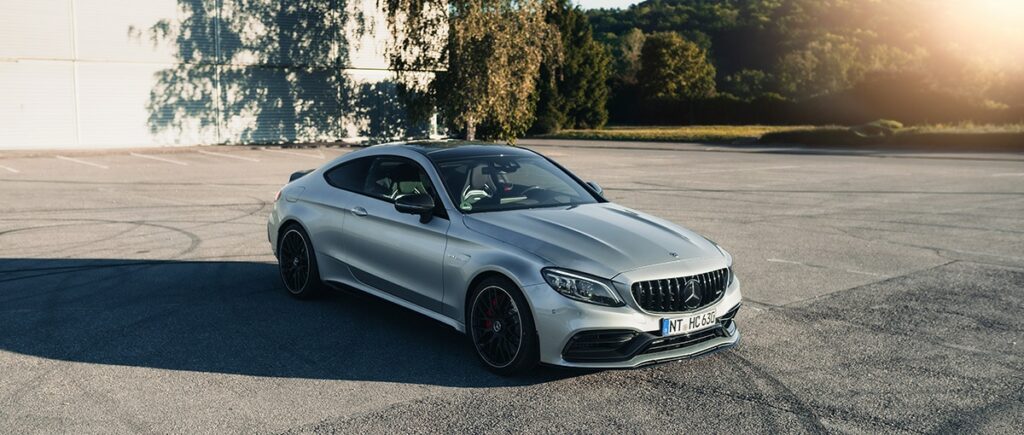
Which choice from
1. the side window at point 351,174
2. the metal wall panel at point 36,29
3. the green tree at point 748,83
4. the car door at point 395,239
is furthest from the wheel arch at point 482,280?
the green tree at point 748,83

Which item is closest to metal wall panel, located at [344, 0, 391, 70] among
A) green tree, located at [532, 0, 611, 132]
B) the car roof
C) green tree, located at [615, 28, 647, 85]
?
green tree, located at [532, 0, 611, 132]

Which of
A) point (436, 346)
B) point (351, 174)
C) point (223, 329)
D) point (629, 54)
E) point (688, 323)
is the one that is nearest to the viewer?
point (688, 323)

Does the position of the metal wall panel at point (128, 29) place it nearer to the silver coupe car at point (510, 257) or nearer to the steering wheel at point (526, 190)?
the silver coupe car at point (510, 257)

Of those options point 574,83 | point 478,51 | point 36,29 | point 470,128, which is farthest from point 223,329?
point 574,83

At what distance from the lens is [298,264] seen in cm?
812

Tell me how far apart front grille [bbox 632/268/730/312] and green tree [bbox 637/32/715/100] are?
2725 inches

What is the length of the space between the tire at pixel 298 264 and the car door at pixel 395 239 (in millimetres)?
558

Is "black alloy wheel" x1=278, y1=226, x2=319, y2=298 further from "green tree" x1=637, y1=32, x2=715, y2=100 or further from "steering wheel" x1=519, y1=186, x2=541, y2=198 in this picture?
"green tree" x1=637, y1=32, x2=715, y2=100

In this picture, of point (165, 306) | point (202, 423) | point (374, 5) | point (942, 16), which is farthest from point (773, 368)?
point (942, 16)

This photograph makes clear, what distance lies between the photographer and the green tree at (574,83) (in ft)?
163

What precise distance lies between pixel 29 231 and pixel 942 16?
104053 mm

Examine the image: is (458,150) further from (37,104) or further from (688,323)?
(37,104)

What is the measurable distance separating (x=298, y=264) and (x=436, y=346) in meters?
2.00

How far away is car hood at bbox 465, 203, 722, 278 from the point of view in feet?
19.0
